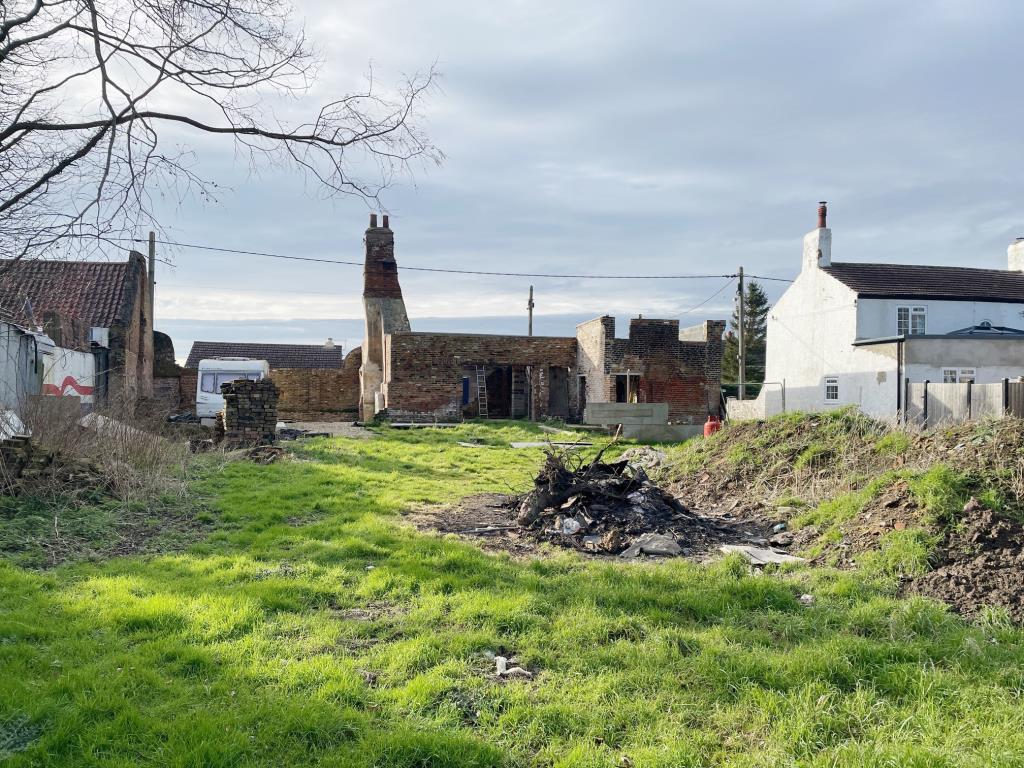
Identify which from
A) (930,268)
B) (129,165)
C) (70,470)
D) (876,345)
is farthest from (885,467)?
(930,268)

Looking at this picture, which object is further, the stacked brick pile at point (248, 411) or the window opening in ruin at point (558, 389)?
the window opening in ruin at point (558, 389)

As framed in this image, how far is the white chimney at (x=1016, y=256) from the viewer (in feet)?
100

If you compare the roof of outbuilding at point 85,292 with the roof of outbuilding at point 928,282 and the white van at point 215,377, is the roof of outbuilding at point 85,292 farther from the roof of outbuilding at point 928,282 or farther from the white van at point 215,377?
the roof of outbuilding at point 928,282

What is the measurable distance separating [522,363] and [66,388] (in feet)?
51.8

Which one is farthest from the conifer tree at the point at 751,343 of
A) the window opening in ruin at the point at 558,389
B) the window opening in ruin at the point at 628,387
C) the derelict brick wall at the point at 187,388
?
the derelict brick wall at the point at 187,388

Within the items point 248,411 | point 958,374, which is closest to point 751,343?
point 958,374

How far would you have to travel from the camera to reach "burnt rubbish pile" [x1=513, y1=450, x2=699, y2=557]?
25.0 ft

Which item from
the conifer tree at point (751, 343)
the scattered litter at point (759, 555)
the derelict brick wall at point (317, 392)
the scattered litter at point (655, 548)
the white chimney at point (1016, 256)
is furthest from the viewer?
the conifer tree at point (751, 343)

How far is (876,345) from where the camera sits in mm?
21141

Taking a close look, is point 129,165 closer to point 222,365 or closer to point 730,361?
point 222,365

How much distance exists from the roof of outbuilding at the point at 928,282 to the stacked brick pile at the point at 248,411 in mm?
21547

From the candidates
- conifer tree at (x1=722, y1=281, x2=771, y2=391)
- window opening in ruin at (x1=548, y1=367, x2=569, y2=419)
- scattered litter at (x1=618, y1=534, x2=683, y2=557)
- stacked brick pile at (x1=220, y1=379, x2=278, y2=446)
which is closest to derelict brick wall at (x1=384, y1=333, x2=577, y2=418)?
window opening in ruin at (x1=548, y1=367, x2=569, y2=419)

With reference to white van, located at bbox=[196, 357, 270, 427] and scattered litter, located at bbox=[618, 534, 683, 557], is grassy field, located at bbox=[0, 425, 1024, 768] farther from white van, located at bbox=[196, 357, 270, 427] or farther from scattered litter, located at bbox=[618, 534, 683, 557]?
white van, located at bbox=[196, 357, 270, 427]

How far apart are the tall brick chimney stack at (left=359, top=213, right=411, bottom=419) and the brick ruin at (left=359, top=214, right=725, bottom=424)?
0.04 metres
